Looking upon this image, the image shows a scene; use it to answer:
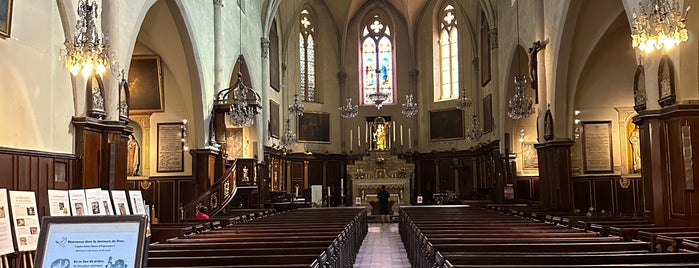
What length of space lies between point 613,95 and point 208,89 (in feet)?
39.3

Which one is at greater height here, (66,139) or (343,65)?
(343,65)

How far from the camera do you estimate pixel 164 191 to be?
66.0ft

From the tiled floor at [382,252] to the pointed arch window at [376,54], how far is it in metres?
15.8

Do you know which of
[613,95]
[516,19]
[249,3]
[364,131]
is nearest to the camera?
[613,95]

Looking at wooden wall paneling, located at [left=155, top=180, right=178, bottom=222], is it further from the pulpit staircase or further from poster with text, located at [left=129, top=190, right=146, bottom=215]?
poster with text, located at [left=129, top=190, right=146, bottom=215]

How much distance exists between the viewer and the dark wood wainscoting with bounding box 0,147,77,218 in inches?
358

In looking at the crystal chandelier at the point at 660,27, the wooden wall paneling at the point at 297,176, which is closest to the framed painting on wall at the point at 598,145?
the crystal chandelier at the point at 660,27

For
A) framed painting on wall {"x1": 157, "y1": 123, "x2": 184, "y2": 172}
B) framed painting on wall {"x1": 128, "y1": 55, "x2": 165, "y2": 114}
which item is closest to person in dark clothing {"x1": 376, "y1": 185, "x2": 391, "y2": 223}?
framed painting on wall {"x1": 157, "y1": 123, "x2": 184, "y2": 172}

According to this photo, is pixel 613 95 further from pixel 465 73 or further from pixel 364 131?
pixel 364 131

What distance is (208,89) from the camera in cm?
2005

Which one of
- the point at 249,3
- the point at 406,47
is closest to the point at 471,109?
the point at 406,47

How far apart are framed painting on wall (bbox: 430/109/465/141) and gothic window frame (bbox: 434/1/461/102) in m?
0.80

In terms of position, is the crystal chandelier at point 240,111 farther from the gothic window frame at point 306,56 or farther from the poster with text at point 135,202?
the gothic window frame at point 306,56

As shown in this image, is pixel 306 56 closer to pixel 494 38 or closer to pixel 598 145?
pixel 494 38
